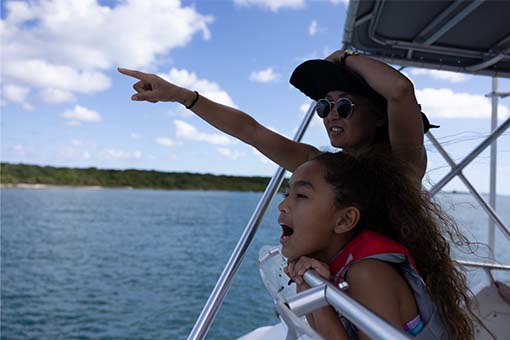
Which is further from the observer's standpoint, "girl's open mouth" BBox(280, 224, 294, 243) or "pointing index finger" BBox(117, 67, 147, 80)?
"pointing index finger" BBox(117, 67, 147, 80)

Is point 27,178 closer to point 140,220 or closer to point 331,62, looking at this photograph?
point 140,220

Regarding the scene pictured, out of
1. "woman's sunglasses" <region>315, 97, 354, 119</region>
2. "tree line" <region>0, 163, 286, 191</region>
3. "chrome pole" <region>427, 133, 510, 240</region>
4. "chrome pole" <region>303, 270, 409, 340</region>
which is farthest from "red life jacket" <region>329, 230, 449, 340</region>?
"tree line" <region>0, 163, 286, 191</region>

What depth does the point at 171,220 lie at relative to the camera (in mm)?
32812

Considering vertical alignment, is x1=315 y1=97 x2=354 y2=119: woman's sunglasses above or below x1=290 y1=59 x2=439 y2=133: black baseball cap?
below

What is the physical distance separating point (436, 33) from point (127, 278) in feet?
46.7

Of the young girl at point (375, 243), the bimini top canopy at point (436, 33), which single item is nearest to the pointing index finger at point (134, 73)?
the young girl at point (375, 243)

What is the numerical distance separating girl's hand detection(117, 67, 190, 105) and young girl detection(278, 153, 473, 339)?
478 mm

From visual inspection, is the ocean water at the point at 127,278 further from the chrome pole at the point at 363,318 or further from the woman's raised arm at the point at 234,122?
the chrome pole at the point at 363,318

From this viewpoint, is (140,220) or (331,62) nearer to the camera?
(331,62)

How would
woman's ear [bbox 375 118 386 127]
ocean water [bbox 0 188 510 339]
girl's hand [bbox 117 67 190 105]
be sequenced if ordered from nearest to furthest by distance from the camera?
woman's ear [bbox 375 118 386 127], girl's hand [bbox 117 67 190 105], ocean water [bbox 0 188 510 339]

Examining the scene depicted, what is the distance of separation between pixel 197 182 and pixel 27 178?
18626mm

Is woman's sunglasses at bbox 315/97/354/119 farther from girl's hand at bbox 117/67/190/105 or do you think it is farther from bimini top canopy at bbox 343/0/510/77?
bimini top canopy at bbox 343/0/510/77

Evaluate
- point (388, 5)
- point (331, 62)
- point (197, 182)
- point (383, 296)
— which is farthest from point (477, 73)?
point (197, 182)

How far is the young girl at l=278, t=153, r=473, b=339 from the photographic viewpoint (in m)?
0.70
